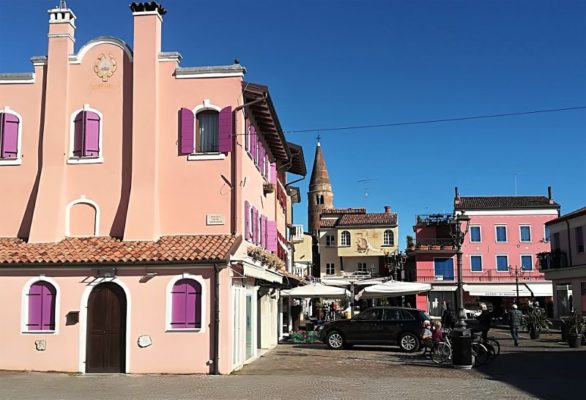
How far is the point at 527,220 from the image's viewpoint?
6009 centimetres

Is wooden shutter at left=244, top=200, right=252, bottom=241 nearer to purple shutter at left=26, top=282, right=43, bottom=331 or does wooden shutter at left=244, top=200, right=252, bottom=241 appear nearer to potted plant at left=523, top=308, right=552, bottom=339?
purple shutter at left=26, top=282, right=43, bottom=331

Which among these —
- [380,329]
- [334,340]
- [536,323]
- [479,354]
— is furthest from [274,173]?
[536,323]

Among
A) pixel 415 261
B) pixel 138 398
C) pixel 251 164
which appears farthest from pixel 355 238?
pixel 138 398

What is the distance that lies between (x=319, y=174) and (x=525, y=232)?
47.9 metres

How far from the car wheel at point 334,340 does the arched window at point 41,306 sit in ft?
34.2

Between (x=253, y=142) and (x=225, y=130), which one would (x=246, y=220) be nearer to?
(x=225, y=130)

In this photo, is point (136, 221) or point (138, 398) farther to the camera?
point (136, 221)

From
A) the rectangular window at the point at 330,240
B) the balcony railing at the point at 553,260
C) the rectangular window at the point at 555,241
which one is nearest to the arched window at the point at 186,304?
the balcony railing at the point at 553,260

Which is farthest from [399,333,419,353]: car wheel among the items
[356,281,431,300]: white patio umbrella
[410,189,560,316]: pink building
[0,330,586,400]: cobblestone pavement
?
[410,189,560,316]: pink building

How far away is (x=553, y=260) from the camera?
133ft

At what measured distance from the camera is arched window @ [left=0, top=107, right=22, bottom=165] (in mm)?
18469

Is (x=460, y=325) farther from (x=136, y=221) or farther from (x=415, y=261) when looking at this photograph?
(x=415, y=261)

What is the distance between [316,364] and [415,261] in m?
43.9

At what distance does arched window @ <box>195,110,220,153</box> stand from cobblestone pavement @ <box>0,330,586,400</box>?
611 centimetres
